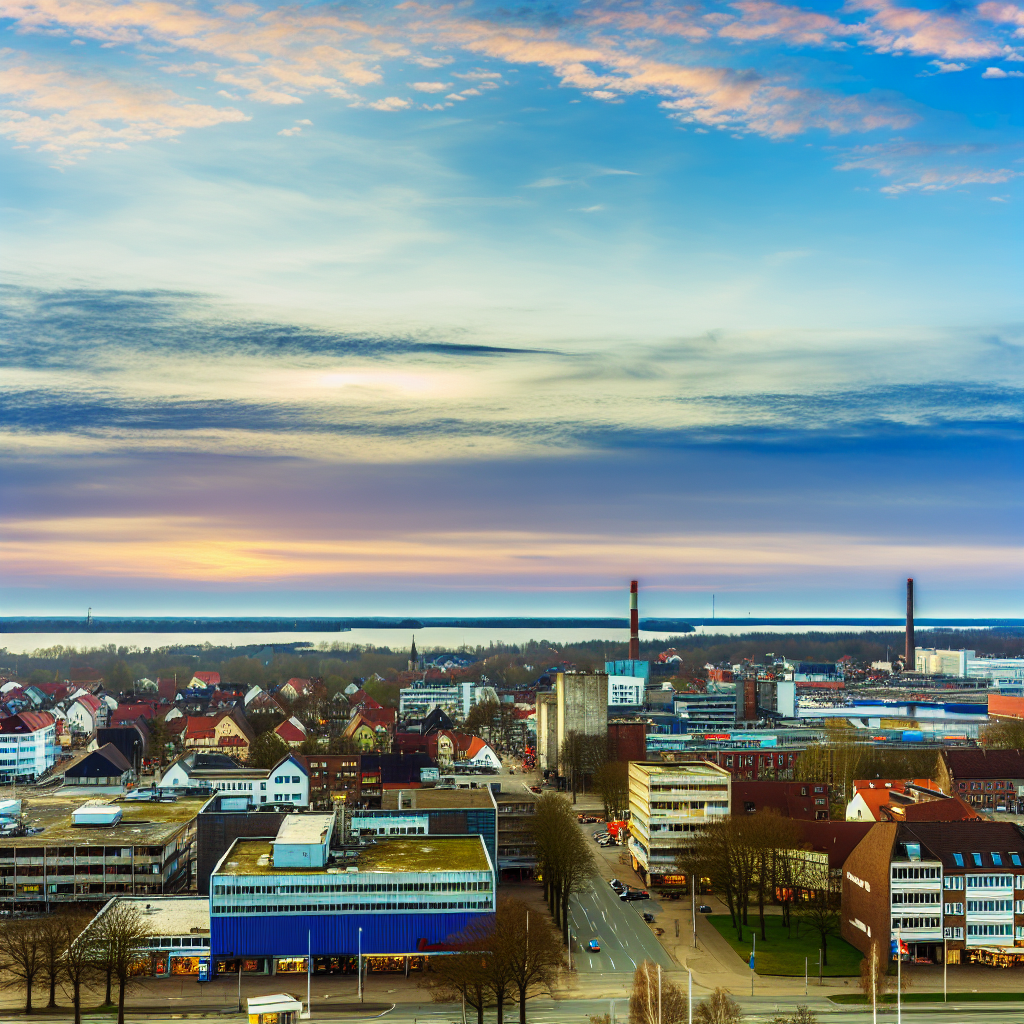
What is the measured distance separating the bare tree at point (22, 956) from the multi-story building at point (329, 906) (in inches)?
275

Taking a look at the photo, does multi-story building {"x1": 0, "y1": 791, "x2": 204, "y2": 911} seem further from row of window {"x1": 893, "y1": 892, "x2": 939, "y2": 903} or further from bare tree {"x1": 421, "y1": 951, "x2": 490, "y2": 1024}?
row of window {"x1": 893, "y1": 892, "x2": 939, "y2": 903}

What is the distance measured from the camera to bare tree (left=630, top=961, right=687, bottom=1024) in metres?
40.4

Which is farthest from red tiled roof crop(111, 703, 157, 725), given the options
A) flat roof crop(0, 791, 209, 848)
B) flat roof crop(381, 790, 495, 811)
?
flat roof crop(381, 790, 495, 811)

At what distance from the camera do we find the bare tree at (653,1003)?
133 ft

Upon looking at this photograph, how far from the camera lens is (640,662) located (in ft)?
573

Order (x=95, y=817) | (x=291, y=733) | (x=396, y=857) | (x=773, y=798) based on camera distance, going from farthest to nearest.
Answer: (x=291, y=733), (x=773, y=798), (x=95, y=817), (x=396, y=857)

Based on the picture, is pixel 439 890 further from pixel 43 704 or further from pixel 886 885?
pixel 43 704

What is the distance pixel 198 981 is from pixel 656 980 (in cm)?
2018

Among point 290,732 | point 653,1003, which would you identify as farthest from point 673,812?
point 290,732

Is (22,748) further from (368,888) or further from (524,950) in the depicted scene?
(524,950)

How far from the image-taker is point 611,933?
187 ft

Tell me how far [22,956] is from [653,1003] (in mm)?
25096

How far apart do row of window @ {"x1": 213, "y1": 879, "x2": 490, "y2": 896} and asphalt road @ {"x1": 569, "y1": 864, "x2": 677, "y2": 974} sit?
5897 mm

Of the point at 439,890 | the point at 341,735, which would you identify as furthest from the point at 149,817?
the point at 341,735
